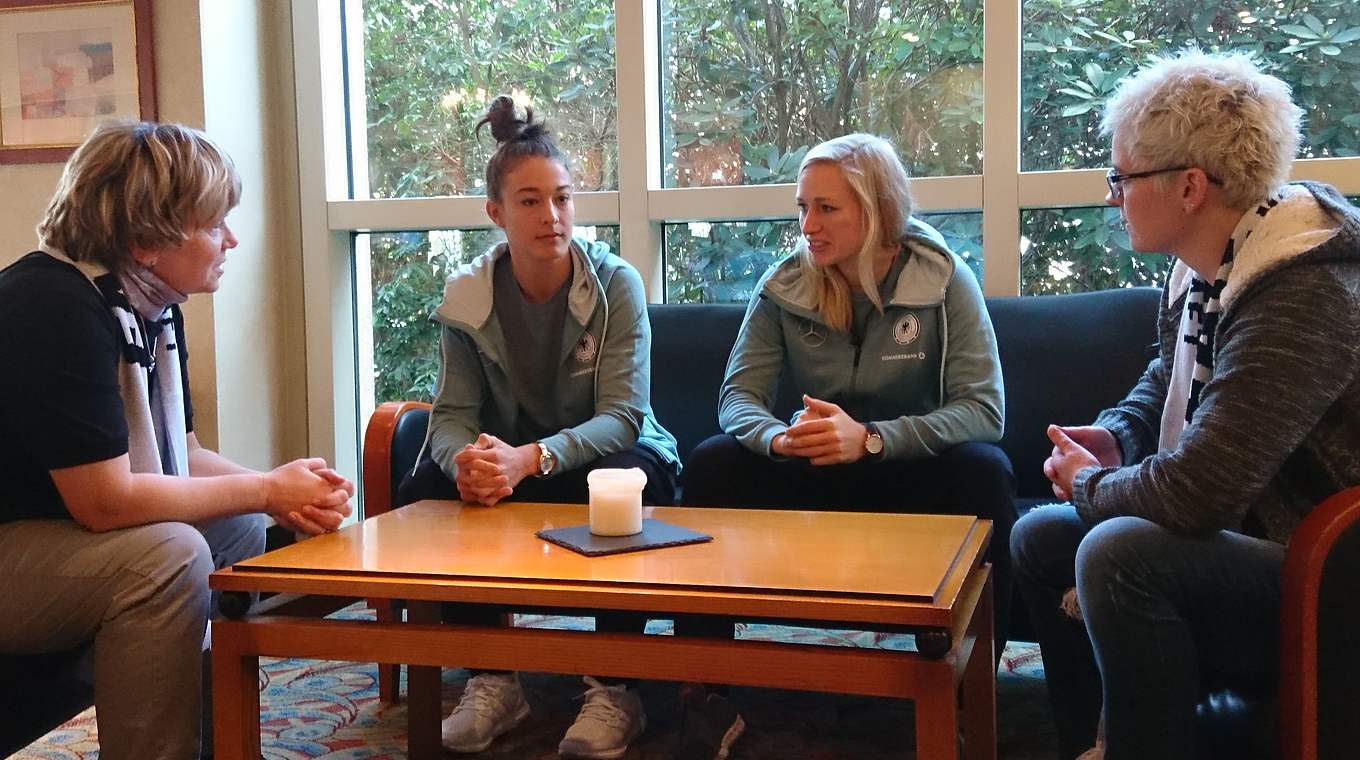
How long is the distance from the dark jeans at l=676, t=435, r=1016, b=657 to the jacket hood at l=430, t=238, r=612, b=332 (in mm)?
423

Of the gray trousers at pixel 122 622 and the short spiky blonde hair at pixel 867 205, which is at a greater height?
the short spiky blonde hair at pixel 867 205

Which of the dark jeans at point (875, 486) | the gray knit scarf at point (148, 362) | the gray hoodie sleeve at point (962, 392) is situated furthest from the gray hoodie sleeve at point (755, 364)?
the gray knit scarf at point (148, 362)

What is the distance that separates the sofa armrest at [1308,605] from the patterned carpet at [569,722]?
2.37 feet

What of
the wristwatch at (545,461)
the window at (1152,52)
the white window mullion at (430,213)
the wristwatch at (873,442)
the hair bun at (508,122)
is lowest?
the wristwatch at (545,461)

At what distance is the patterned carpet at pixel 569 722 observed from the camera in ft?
7.14

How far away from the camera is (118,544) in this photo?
5.50 ft

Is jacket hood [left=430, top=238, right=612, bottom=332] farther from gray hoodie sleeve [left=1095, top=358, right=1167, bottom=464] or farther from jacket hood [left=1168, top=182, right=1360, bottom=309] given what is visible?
jacket hood [left=1168, top=182, right=1360, bottom=309]

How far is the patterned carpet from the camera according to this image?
85.7 inches

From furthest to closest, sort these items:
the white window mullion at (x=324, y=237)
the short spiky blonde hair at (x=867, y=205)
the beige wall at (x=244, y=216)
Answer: the white window mullion at (x=324, y=237)
the beige wall at (x=244, y=216)
the short spiky blonde hair at (x=867, y=205)

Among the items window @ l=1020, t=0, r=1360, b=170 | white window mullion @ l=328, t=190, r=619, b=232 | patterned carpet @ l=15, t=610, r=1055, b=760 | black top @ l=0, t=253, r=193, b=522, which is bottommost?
patterned carpet @ l=15, t=610, r=1055, b=760

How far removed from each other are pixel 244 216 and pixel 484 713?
1.84m

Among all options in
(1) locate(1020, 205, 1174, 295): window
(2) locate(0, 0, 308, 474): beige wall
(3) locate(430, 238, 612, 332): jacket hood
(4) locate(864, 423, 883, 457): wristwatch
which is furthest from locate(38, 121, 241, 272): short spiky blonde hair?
(1) locate(1020, 205, 1174, 295): window

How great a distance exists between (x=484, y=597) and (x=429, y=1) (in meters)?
2.55

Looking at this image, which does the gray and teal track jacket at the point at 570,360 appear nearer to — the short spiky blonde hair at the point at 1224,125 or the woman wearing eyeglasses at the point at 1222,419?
the woman wearing eyeglasses at the point at 1222,419
